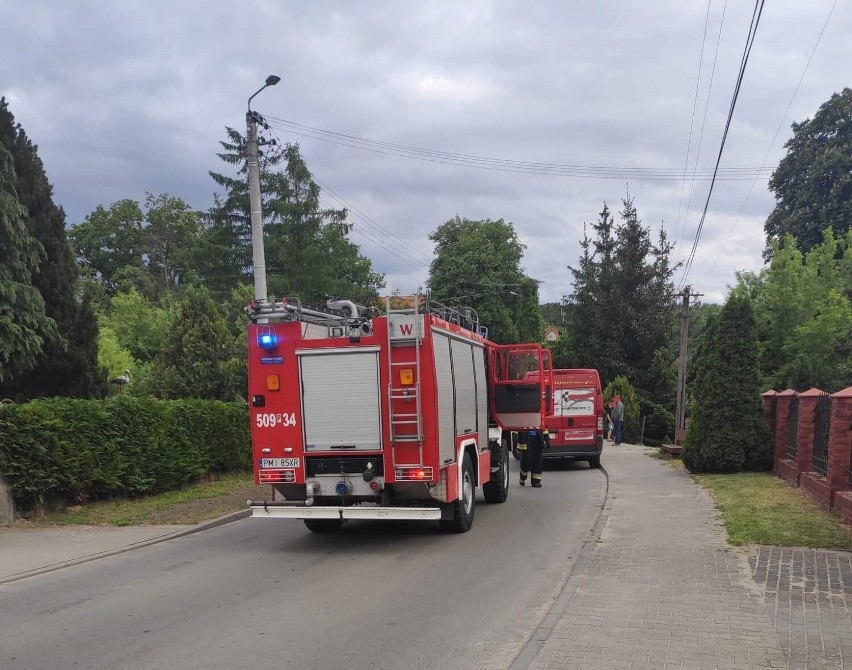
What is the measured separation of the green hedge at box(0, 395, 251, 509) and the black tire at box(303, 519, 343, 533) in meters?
4.09

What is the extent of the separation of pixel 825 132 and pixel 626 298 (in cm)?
1853

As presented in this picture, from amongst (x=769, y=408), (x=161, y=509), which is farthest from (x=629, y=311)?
(x=161, y=509)

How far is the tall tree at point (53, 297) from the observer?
1884 centimetres

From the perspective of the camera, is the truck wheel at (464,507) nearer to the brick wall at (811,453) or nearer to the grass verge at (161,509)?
the grass verge at (161,509)

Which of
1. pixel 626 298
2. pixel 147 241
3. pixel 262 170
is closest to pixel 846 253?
pixel 626 298

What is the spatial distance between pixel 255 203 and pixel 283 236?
28.1 m

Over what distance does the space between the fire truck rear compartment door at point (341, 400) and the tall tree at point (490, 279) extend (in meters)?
41.6

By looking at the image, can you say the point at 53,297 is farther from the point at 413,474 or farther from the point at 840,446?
the point at 840,446

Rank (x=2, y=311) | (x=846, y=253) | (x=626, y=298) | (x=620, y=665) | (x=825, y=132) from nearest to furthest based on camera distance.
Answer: (x=620, y=665) < (x=2, y=311) < (x=846, y=253) < (x=626, y=298) < (x=825, y=132)

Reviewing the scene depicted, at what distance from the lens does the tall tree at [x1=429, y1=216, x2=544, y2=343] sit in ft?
173

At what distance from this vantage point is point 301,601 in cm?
700

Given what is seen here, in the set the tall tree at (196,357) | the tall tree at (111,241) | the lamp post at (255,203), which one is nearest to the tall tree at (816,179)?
the tall tree at (196,357)

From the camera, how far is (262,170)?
41.8 meters

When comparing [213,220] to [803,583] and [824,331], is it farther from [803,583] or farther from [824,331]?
[803,583]
